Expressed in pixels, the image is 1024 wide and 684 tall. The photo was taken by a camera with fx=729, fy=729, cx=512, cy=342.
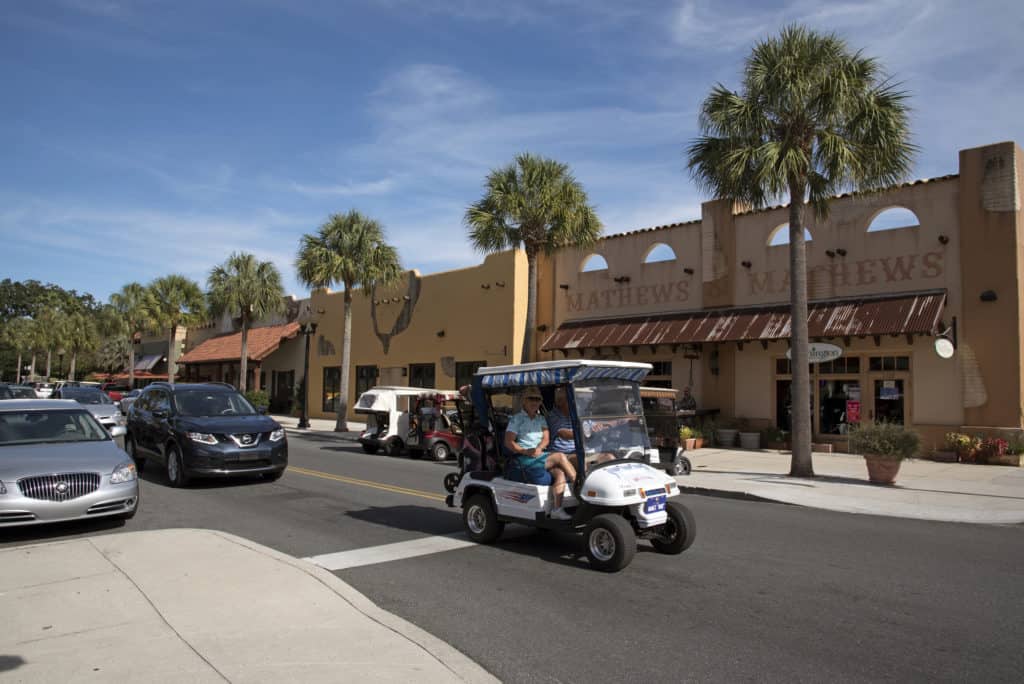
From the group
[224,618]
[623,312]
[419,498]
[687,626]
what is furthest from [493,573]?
[623,312]

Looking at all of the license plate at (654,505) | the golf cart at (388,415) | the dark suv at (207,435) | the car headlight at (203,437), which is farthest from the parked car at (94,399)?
the license plate at (654,505)

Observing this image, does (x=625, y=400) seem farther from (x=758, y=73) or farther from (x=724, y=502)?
(x=758, y=73)

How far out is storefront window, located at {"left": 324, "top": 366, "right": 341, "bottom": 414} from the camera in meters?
34.9

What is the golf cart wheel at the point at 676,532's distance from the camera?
25.0ft

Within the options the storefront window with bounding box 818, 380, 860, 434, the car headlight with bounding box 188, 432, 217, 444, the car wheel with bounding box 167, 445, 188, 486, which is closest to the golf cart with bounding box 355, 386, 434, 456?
the car wheel with bounding box 167, 445, 188, 486

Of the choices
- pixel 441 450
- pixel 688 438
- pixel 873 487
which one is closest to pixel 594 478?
pixel 873 487

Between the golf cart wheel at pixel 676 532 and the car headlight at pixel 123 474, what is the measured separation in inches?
239

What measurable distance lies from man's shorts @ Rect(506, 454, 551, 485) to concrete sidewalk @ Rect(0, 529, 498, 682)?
2296 millimetres

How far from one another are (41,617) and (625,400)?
18.0ft

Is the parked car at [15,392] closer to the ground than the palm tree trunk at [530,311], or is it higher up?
closer to the ground

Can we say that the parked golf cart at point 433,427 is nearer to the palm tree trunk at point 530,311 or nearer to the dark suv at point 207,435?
the palm tree trunk at point 530,311

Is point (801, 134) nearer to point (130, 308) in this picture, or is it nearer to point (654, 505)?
point (654, 505)

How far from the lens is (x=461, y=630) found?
17.6 ft

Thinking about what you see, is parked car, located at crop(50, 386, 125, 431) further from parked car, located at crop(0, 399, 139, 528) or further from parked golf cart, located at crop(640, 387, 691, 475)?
parked golf cart, located at crop(640, 387, 691, 475)
